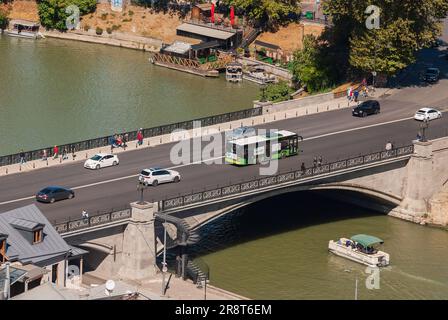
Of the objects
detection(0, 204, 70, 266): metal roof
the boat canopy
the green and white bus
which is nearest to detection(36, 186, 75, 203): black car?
detection(0, 204, 70, 266): metal roof

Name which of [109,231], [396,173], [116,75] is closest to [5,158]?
[109,231]

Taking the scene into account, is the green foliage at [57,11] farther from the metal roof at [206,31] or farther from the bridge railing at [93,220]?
the bridge railing at [93,220]

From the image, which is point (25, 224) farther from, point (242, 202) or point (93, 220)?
point (242, 202)

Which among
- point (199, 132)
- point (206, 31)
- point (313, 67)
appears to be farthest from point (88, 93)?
point (199, 132)

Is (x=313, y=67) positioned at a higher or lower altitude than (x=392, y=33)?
lower

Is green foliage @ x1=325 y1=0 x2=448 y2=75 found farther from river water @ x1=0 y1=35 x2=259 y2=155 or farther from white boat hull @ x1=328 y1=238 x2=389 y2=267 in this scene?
white boat hull @ x1=328 y1=238 x2=389 y2=267
